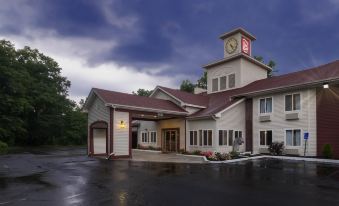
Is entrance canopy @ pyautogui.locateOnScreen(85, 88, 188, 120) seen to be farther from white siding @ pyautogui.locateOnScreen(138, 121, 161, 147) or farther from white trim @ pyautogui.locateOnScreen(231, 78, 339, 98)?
white trim @ pyautogui.locateOnScreen(231, 78, 339, 98)

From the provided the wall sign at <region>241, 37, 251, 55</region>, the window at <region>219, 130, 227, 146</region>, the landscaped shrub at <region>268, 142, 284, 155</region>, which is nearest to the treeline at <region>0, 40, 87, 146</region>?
the window at <region>219, 130, 227, 146</region>

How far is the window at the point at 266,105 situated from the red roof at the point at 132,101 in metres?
6.77

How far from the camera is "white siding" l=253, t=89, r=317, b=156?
21.1 meters

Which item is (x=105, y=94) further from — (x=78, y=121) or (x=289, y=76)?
(x=78, y=121)

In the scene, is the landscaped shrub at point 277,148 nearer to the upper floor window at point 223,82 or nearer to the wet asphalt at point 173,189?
the wet asphalt at point 173,189

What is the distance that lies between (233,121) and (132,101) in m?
8.67

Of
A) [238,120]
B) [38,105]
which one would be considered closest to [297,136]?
A: [238,120]

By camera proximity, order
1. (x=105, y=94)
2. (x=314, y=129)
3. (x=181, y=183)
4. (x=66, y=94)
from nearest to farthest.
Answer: (x=181, y=183)
(x=314, y=129)
(x=105, y=94)
(x=66, y=94)

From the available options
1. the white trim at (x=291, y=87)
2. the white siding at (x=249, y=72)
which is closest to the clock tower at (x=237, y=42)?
the white siding at (x=249, y=72)

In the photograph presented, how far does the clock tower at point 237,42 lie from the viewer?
3128 cm

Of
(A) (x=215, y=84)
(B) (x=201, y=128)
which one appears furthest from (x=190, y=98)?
(B) (x=201, y=128)

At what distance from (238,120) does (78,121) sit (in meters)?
37.9

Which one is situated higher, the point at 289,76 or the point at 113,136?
the point at 289,76

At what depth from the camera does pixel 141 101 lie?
25656mm
